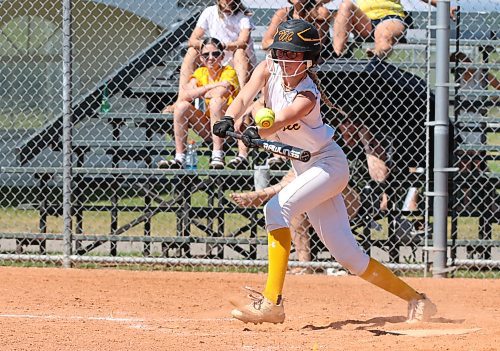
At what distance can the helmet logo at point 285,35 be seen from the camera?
5.99 meters

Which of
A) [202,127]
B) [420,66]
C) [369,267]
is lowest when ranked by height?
[369,267]

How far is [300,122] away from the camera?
6.08m

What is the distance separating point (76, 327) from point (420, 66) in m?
4.82

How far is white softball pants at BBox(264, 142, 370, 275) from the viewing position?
6.11 meters

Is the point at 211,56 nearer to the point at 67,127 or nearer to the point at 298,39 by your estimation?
the point at 67,127

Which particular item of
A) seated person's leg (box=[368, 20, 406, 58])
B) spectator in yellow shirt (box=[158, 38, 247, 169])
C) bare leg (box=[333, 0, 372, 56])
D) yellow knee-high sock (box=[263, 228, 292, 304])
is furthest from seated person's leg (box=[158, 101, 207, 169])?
yellow knee-high sock (box=[263, 228, 292, 304])

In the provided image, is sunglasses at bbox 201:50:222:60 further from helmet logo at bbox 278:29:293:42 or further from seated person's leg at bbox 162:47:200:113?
helmet logo at bbox 278:29:293:42

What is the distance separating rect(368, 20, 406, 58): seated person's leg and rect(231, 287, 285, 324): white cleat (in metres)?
3.90

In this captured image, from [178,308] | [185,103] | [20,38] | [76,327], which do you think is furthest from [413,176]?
[20,38]

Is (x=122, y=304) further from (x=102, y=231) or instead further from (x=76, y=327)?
(x=102, y=231)

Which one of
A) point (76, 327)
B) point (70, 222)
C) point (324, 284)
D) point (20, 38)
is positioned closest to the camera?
→ point (76, 327)

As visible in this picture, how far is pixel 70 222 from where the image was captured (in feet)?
29.9

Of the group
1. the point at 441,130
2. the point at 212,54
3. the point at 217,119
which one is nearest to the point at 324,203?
the point at 441,130

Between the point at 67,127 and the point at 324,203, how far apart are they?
139 inches
